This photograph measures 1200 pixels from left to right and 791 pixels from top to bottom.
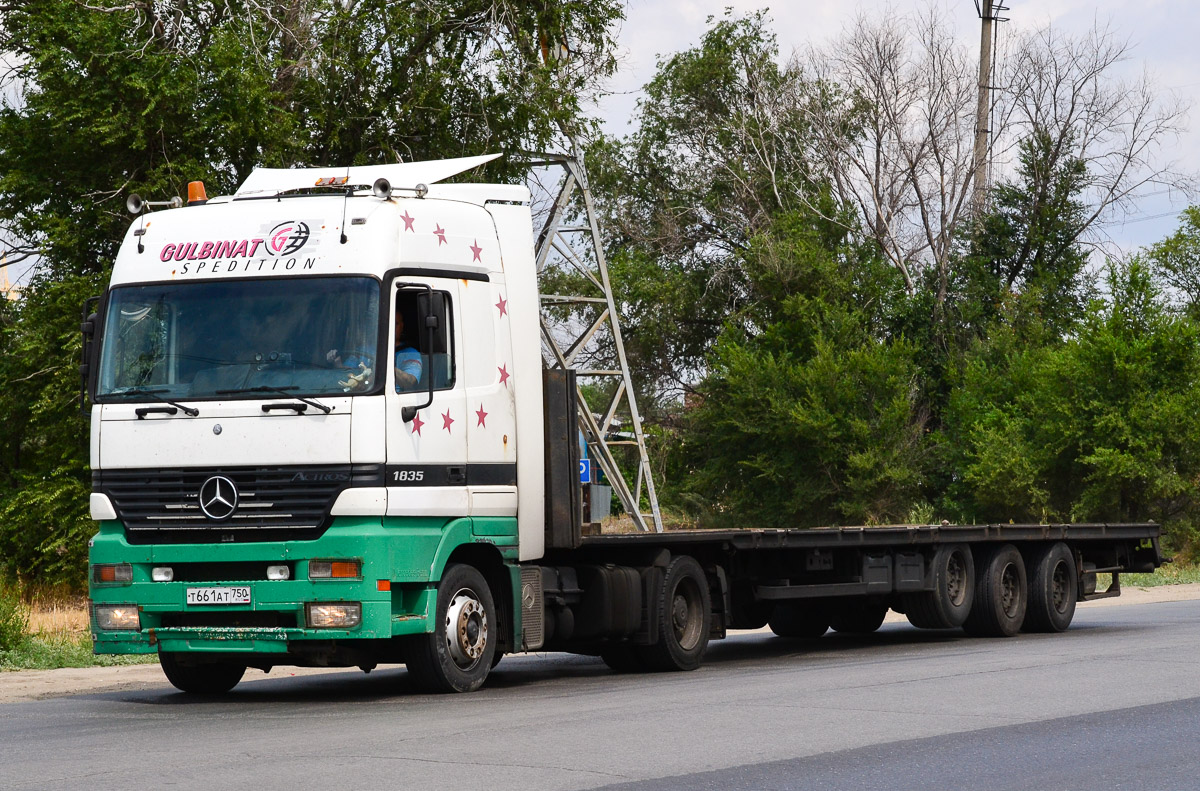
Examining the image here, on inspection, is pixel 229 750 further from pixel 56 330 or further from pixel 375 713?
pixel 56 330

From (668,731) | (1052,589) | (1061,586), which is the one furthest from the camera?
(1061,586)

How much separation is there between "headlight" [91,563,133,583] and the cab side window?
230 centimetres

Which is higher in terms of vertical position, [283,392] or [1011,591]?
[283,392]

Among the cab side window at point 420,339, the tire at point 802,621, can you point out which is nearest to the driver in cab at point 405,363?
the cab side window at point 420,339

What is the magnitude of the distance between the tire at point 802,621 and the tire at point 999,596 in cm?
163

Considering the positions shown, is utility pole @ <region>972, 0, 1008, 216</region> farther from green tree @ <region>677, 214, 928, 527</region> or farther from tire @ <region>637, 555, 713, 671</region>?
tire @ <region>637, 555, 713, 671</region>

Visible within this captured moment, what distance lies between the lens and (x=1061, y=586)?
18.1 metres

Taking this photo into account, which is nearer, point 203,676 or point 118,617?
point 118,617

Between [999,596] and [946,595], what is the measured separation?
0.91 meters

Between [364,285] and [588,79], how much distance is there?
56.4 feet

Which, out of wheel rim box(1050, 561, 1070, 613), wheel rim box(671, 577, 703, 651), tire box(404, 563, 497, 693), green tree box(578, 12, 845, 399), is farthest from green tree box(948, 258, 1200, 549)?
tire box(404, 563, 497, 693)

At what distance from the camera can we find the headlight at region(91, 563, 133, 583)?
35.1ft

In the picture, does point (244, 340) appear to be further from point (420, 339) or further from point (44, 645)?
point (44, 645)

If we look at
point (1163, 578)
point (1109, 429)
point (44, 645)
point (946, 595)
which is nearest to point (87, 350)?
point (44, 645)
